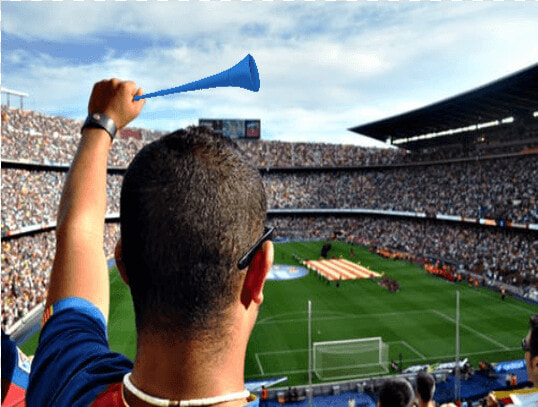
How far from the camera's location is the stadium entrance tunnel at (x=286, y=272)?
37938mm

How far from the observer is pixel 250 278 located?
1.43 m

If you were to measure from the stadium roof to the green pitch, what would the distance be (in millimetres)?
17334

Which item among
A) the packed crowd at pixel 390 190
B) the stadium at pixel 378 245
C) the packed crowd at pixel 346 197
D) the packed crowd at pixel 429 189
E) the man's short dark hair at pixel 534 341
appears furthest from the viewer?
the packed crowd at pixel 429 189

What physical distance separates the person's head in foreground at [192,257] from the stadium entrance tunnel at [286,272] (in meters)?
35.7

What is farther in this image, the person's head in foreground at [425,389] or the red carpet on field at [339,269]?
the red carpet on field at [339,269]

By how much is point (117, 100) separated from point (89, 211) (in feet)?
1.78

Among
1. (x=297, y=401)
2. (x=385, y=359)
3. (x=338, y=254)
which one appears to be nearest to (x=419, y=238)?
(x=338, y=254)

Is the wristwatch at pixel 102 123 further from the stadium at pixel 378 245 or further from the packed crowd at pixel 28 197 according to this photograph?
the packed crowd at pixel 28 197

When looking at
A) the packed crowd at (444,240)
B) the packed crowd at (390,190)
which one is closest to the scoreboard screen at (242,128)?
the packed crowd at (390,190)

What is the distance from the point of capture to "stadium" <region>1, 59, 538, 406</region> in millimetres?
20688

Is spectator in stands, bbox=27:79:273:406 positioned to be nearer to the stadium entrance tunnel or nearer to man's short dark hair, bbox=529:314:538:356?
man's short dark hair, bbox=529:314:538:356

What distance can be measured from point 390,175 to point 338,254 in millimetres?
21247

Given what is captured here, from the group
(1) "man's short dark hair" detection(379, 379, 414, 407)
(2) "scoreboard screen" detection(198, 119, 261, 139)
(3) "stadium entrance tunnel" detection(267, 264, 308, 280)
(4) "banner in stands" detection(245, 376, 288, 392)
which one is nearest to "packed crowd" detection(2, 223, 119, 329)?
(4) "banner in stands" detection(245, 376, 288, 392)

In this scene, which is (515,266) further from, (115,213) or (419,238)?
(115,213)
